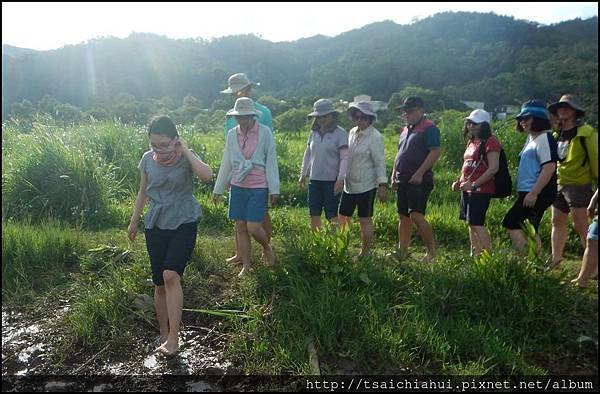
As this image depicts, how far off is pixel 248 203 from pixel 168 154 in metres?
1.18

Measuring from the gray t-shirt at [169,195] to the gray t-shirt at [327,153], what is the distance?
1.76 m

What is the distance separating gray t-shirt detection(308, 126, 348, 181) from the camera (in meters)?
4.59

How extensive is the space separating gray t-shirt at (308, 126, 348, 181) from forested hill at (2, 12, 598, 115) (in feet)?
122

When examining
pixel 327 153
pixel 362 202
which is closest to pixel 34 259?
pixel 327 153

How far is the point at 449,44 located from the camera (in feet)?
245

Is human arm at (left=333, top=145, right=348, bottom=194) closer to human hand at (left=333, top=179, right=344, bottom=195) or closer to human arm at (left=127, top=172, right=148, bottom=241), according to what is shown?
human hand at (left=333, top=179, right=344, bottom=195)

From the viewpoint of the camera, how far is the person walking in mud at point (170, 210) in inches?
120

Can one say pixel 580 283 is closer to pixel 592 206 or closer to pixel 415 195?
pixel 592 206

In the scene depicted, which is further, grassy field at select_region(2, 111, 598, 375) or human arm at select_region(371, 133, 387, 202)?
human arm at select_region(371, 133, 387, 202)

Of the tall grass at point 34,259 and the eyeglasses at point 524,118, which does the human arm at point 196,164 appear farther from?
the eyeglasses at point 524,118

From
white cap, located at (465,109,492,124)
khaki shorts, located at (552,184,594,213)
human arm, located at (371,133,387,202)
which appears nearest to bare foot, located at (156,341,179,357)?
human arm, located at (371,133,387,202)

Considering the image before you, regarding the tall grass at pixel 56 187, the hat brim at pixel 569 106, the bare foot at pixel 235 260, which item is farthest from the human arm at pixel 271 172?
the tall grass at pixel 56 187

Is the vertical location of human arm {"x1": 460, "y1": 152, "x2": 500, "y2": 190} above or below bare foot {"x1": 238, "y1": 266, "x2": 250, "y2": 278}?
above

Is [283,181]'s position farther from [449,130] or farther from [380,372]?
[380,372]
